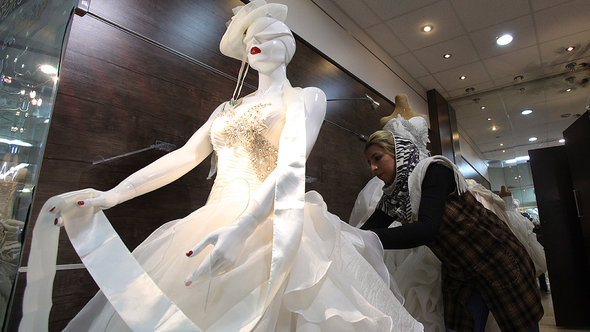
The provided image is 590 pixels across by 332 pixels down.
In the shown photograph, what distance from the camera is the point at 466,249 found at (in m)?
A: 1.36

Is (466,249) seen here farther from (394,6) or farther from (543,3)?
(543,3)

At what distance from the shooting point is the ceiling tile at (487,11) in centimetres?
291

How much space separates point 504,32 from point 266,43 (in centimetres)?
302

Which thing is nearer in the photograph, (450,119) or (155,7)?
(155,7)

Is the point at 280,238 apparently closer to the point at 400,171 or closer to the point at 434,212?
the point at 434,212

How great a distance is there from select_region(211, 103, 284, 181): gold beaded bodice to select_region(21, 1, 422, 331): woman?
0.04m

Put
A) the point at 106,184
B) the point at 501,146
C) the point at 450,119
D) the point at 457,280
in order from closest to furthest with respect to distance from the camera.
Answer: the point at 106,184, the point at 457,280, the point at 450,119, the point at 501,146

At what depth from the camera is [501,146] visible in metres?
5.93

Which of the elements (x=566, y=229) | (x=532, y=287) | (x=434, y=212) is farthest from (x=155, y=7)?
(x=566, y=229)

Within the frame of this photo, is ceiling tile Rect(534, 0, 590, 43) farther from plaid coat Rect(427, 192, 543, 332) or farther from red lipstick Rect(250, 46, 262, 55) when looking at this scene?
red lipstick Rect(250, 46, 262, 55)

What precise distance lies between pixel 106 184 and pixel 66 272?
338 millimetres

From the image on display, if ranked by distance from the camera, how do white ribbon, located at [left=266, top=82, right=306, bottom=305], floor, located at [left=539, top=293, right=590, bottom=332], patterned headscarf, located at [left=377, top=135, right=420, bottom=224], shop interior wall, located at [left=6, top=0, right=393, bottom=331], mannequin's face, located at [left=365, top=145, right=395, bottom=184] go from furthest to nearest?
floor, located at [left=539, top=293, right=590, bottom=332] → mannequin's face, located at [left=365, top=145, right=395, bottom=184] → patterned headscarf, located at [left=377, top=135, right=420, bottom=224] → shop interior wall, located at [left=6, top=0, right=393, bottom=331] → white ribbon, located at [left=266, top=82, right=306, bottom=305]

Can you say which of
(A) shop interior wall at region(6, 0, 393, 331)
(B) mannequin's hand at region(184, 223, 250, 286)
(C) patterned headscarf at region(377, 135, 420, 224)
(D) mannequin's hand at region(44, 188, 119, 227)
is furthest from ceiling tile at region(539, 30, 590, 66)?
(D) mannequin's hand at region(44, 188, 119, 227)

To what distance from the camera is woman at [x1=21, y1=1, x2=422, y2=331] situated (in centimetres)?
72
